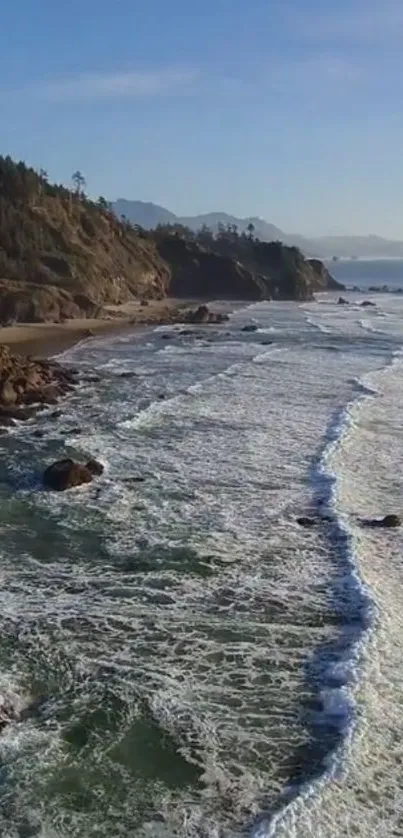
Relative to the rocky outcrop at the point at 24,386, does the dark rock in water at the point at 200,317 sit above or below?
below

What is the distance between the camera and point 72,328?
203ft

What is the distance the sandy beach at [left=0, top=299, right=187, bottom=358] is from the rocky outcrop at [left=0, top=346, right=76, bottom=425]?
986cm

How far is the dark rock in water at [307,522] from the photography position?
770 inches

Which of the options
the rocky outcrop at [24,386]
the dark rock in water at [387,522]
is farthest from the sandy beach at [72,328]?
the dark rock in water at [387,522]

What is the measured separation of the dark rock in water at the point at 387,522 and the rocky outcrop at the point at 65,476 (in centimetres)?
686

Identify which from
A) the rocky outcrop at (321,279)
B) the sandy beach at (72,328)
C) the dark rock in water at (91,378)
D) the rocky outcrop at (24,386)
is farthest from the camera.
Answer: the rocky outcrop at (321,279)

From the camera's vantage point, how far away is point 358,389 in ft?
123

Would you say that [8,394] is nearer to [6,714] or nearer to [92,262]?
[6,714]

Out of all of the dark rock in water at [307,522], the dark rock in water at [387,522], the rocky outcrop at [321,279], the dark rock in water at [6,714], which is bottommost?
the rocky outcrop at [321,279]

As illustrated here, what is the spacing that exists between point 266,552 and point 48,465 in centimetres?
802

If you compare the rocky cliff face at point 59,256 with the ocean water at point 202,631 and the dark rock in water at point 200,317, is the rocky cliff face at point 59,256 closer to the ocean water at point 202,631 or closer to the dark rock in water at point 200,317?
the dark rock in water at point 200,317

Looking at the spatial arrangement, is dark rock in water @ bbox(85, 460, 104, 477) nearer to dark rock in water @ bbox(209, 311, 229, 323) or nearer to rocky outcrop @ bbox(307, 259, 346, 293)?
dark rock in water @ bbox(209, 311, 229, 323)

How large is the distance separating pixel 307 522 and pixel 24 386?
16.7 metres

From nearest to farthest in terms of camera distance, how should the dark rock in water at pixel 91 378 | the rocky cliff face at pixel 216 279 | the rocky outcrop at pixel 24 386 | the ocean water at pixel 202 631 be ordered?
1. the ocean water at pixel 202 631
2. the rocky outcrop at pixel 24 386
3. the dark rock in water at pixel 91 378
4. the rocky cliff face at pixel 216 279
